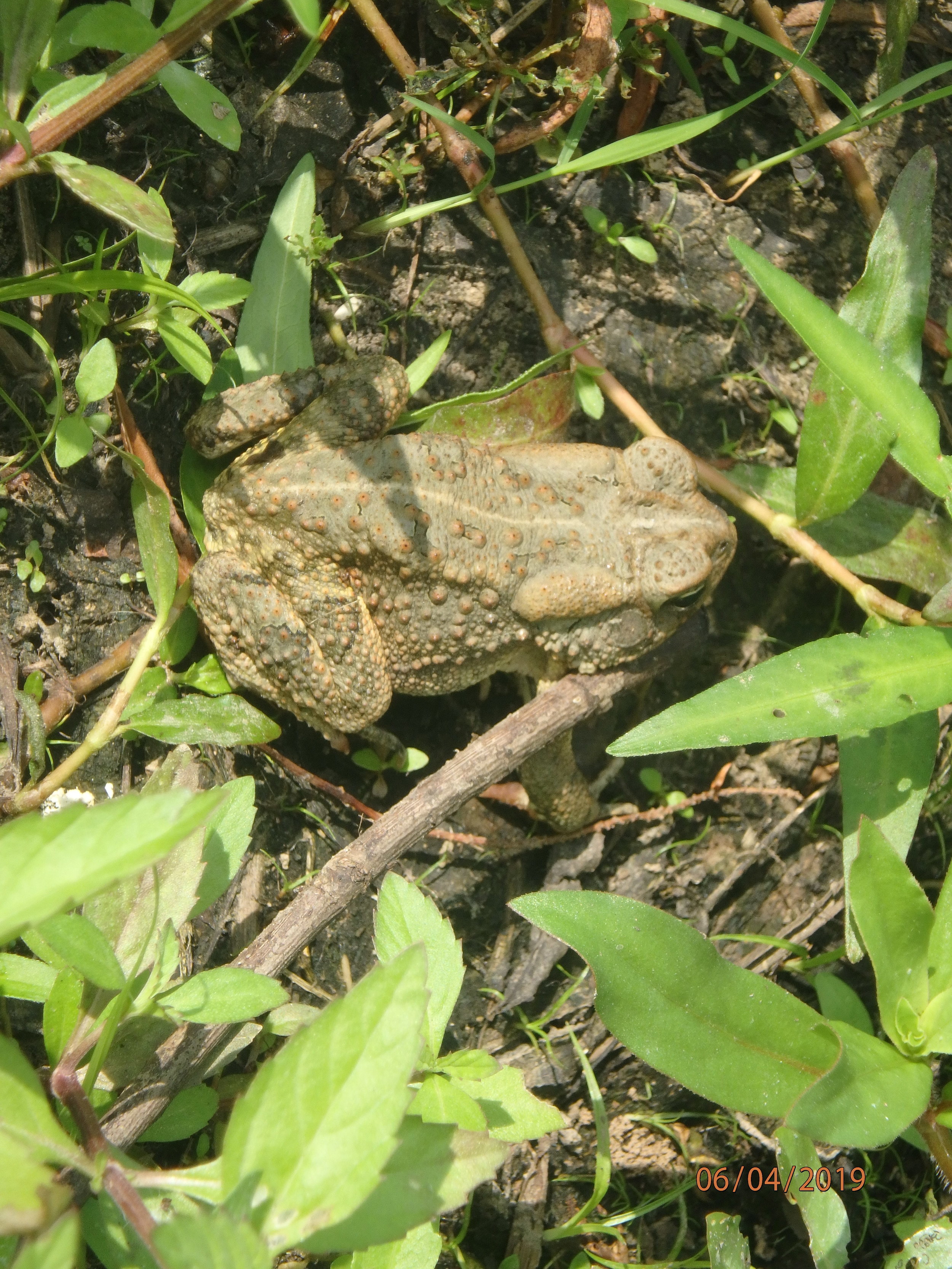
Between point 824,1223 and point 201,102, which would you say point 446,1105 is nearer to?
point 824,1223

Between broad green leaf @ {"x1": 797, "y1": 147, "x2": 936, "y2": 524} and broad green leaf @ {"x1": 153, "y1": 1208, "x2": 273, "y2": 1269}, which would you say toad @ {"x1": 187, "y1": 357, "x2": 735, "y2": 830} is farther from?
broad green leaf @ {"x1": 153, "y1": 1208, "x2": 273, "y2": 1269}

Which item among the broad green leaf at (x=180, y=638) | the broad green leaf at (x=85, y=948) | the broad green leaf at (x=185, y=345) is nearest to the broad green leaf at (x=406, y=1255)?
the broad green leaf at (x=85, y=948)

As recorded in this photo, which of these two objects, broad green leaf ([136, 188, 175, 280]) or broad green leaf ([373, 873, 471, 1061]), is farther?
broad green leaf ([136, 188, 175, 280])

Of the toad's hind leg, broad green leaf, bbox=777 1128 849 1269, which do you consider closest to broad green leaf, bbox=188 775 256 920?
the toad's hind leg

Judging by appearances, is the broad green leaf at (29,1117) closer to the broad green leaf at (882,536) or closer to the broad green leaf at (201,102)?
the broad green leaf at (201,102)

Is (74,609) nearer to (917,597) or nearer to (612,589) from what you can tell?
(612,589)

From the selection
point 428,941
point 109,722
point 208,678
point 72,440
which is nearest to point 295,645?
point 208,678
